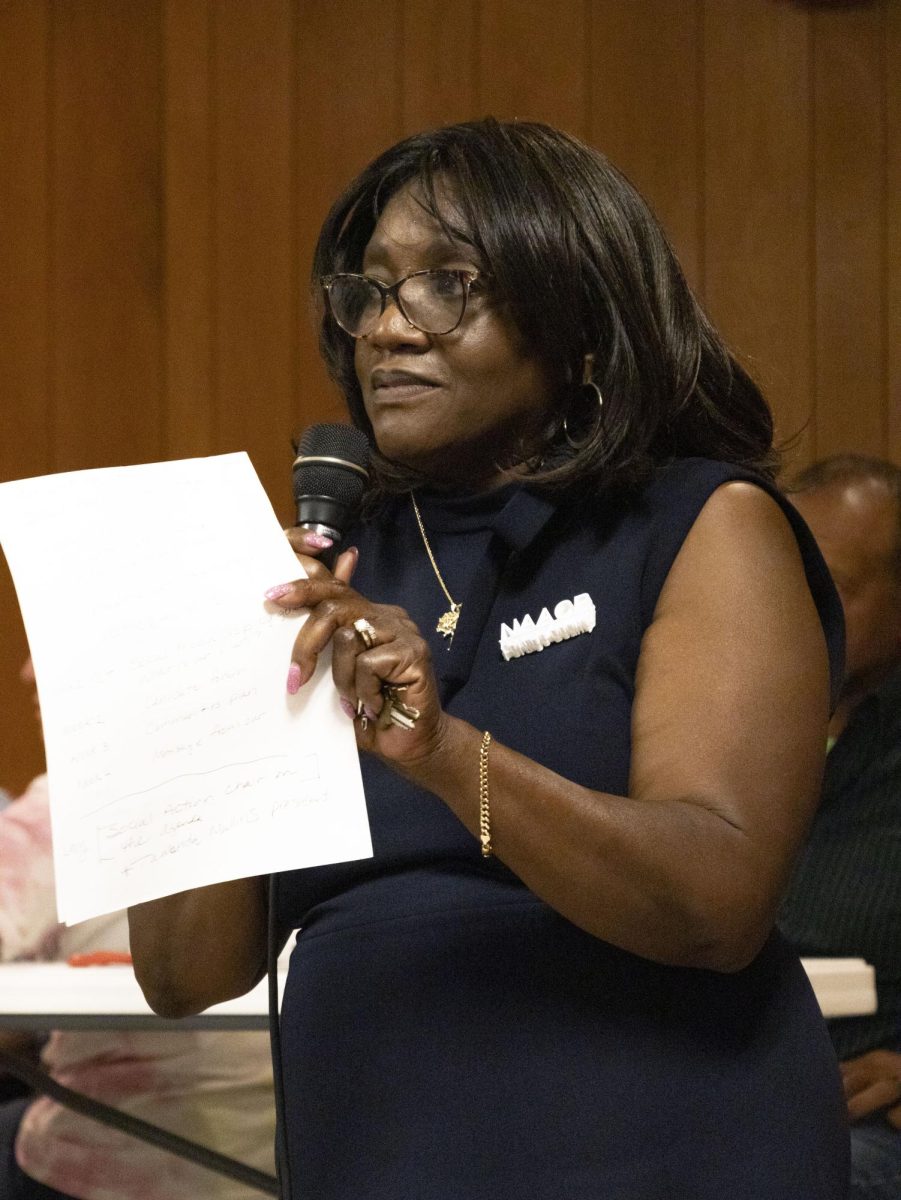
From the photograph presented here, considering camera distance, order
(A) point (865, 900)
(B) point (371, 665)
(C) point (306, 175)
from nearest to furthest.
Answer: (B) point (371, 665), (A) point (865, 900), (C) point (306, 175)

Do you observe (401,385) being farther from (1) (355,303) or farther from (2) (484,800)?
(2) (484,800)

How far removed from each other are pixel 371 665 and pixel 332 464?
227 millimetres

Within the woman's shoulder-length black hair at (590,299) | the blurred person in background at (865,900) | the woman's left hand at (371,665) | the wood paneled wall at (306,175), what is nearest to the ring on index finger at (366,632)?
the woman's left hand at (371,665)

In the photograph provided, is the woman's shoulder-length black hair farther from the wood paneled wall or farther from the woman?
the wood paneled wall

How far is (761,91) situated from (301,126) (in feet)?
3.96

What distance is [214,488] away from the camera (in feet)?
3.85

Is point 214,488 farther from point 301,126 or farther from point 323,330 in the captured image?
point 301,126

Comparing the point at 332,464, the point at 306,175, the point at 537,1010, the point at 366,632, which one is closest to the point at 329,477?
the point at 332,464

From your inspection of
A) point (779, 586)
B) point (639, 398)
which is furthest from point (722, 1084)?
point (639, 398)

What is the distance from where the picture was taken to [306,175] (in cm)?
401

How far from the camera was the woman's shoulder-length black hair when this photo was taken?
139 cm

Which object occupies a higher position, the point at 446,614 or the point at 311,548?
the point at 311,548

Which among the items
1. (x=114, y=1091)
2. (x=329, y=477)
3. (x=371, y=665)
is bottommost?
(x=114, y=1091)

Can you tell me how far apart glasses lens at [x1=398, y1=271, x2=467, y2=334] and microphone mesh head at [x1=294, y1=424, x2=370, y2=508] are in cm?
18
